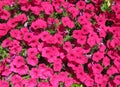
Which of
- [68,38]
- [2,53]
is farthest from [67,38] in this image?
[2,53]

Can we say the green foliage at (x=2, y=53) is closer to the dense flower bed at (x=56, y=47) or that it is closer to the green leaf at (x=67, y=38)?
the dense flower bed at (x=56, y=47)

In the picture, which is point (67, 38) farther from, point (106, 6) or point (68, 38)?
point (106, 6)

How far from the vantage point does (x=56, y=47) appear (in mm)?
3611

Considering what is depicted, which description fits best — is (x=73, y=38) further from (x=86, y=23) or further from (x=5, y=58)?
(x=5, y=58)

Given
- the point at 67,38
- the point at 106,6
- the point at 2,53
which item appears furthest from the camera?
the point at 106,6

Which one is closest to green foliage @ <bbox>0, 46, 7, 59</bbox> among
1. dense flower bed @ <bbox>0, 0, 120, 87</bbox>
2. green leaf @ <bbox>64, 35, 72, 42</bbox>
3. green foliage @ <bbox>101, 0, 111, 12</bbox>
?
dense flower bed @ <bbox>0, 0, 120, 87</bbox>

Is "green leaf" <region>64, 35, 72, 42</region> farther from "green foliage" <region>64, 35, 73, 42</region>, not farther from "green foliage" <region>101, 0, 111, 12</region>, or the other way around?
"green foliage" <region>101, 0, 111, 12</region>

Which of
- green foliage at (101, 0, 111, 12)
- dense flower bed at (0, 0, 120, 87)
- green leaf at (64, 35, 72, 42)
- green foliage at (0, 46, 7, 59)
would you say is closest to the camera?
dense flower bed at (0, 0, 120, 87)

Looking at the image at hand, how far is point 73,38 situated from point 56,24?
0.80 feet

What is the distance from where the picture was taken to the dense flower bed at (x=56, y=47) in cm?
346

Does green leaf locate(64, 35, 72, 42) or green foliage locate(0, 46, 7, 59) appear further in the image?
green leaf locate(64, 35, 72, 42)

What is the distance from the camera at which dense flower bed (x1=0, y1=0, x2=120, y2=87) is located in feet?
11.4

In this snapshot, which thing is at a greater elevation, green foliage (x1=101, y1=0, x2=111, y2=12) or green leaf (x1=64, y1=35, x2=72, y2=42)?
green foliage (x1=101, y1=0, x2=111, y2=12)

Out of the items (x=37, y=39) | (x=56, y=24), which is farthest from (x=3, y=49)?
(x=56, y=24)
